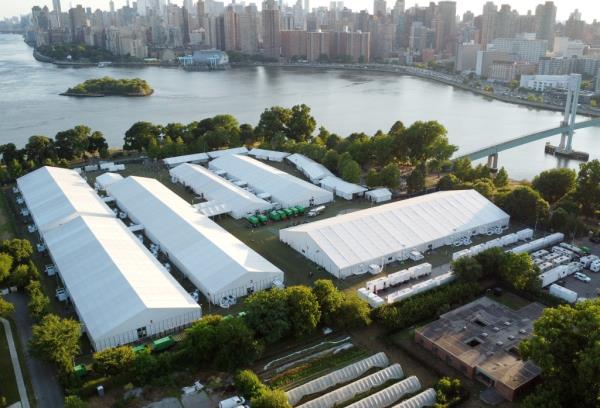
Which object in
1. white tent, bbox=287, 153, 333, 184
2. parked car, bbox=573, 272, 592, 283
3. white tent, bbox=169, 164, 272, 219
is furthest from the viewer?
white tent, bbox=287, 153, 333, 184

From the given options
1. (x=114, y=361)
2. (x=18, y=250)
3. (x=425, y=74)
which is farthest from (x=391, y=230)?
(x=425, y=74)

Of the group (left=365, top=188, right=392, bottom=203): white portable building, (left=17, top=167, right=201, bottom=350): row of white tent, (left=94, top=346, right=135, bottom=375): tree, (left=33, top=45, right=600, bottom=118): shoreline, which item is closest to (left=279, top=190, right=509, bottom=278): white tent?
(left=365, top=188, right=392, bottom=203): white portable building

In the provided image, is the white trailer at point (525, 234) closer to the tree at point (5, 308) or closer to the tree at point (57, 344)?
the tree at point (57, 344)

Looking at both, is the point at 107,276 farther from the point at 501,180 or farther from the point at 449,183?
the point at 501,180

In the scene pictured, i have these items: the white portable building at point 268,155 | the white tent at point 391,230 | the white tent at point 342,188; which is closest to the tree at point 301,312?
the white tent at point 391,230

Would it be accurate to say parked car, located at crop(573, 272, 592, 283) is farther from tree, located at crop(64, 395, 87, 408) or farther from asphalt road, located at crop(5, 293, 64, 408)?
asphalt road, located at crop(5, 293, 64, 408)

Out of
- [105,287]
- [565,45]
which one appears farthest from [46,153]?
[565,45]
